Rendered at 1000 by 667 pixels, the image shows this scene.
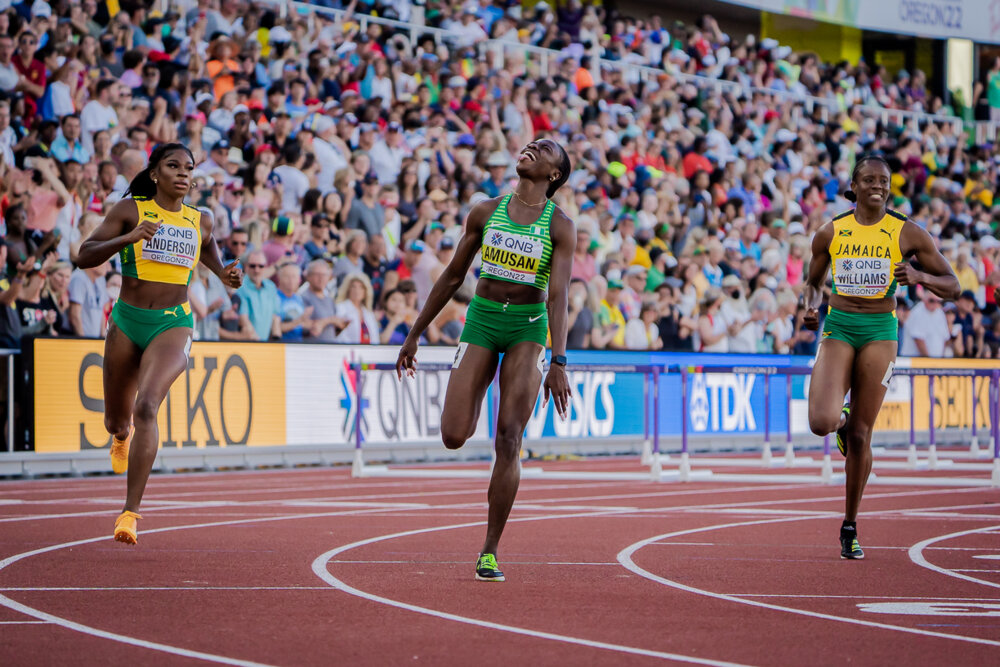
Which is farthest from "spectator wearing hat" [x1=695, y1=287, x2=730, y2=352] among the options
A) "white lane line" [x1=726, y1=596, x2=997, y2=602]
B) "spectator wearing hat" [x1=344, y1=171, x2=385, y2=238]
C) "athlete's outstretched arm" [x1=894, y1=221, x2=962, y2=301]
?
"white lane line" [x1=726, y1=596, x2=997, y2=602]

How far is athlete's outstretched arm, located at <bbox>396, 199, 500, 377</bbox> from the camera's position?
834 cm

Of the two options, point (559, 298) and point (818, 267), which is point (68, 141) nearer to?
point (818, 267)

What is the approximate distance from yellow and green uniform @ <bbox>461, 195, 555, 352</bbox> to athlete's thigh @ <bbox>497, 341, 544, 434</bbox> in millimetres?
63

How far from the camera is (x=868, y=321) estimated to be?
9.63m

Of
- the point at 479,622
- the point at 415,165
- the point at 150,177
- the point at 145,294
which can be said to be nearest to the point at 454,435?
the point at 479,622

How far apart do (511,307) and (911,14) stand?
3361 centimetres

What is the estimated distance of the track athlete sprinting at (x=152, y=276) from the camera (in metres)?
9.26

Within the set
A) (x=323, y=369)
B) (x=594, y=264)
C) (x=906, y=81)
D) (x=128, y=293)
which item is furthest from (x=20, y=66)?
(x=906, y=81)

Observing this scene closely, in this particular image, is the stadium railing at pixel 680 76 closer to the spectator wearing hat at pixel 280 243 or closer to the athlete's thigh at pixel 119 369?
the spectator wearing hat at pixel 280 243

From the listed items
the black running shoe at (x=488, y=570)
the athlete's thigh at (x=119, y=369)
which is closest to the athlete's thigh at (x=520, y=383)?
the black running shoe at (x=488, y=570)

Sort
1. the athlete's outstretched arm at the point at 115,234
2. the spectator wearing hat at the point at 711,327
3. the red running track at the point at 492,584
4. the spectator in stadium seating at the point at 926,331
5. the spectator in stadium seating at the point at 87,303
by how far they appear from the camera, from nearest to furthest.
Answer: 1. the red running track at the point at 492,584
2. the athlete's outstretched arm at the point at 115,234
3. the spectator in stadium seating at the point at 87,303
4. the spectator wearing hat at the point at 711,327
5. the spectator in stadium seating at the point at 926,331

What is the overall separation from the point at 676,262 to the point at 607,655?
1877 centimetres

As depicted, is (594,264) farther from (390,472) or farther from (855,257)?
(855,257)

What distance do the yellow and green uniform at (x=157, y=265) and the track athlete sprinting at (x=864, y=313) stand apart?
377cm
